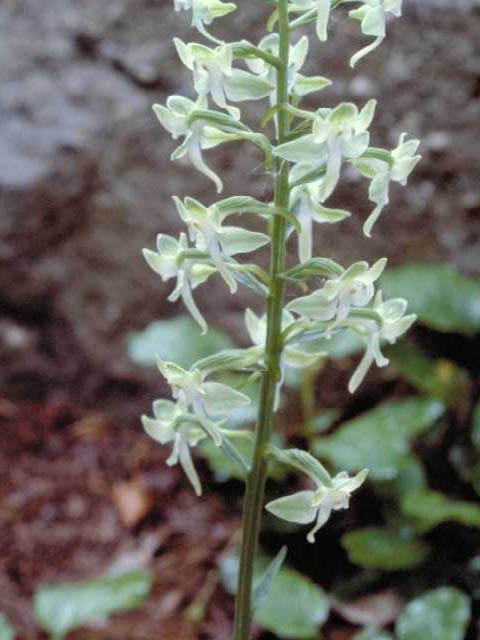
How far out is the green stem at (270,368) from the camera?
133 cm

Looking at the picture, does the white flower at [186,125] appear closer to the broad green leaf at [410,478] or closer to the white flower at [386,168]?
the white flower at [386,168]

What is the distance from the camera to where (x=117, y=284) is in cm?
314

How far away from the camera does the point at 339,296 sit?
4.42ft

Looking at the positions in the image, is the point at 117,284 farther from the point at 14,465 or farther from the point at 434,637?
the point at 434,637

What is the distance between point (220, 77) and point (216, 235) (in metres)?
0.23

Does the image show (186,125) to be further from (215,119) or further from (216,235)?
(216,235)

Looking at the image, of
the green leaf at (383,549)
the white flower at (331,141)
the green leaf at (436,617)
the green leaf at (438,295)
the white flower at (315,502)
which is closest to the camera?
the white flower at (331,141)

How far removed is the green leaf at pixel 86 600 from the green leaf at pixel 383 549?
52 centimetres

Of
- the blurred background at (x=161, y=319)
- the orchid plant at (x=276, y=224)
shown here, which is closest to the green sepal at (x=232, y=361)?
the orchid plant at (x=276, y=224)

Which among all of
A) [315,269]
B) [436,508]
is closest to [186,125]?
[315,269]

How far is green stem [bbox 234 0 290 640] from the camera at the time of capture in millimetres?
1334

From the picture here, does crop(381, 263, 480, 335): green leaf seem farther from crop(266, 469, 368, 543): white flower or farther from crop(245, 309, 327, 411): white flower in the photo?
crop(266, 469, 368, 543): white flower

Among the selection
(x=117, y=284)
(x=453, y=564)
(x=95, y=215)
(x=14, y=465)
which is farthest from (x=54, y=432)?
(x=453, y=564)

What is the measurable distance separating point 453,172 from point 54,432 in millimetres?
1629
